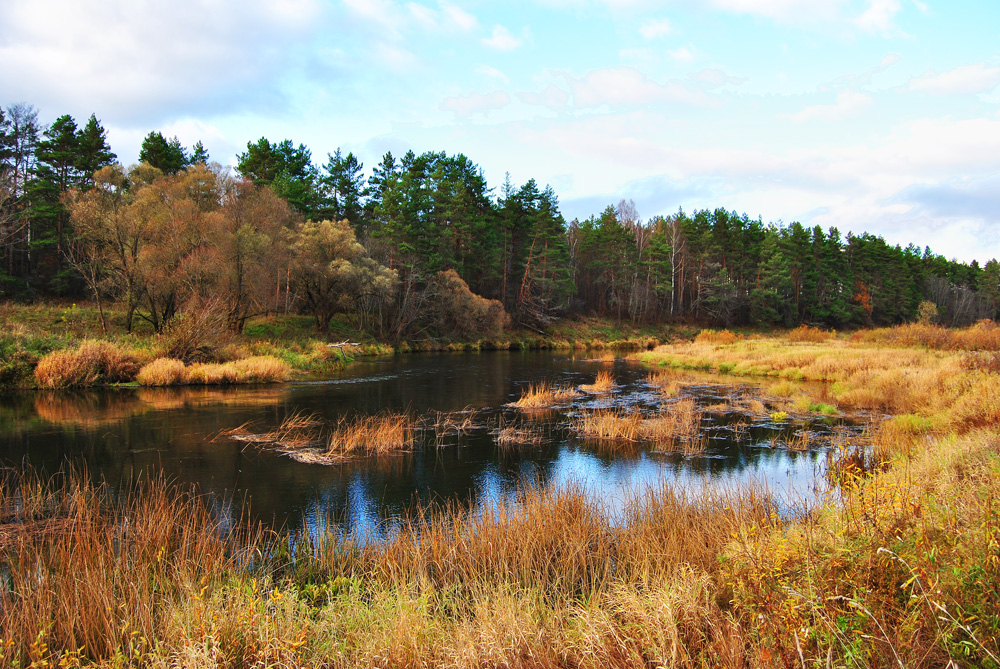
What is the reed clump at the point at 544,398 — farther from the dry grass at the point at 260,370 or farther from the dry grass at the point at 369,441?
the dry grass at the point at 260,370

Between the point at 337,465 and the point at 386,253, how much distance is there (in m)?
39.4

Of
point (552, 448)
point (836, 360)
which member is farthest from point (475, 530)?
point (836, 360)

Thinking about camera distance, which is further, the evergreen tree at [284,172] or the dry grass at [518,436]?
the evergreen tree at [284,172]

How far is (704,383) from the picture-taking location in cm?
2738

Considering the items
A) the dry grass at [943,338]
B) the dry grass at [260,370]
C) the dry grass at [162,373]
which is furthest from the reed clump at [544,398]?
the dry grass at [943,338]

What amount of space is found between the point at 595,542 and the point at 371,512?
4.10 metres

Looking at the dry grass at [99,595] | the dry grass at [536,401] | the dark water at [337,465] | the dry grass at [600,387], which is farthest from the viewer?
the dry grass at [600,387]

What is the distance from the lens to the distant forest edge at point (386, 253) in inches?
1292

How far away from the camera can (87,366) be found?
21.8m

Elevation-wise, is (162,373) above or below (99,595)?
above

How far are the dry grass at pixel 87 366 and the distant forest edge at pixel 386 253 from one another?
3648mm

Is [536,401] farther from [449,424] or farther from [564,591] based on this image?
[564,591]

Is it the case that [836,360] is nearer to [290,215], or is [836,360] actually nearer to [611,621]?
[611,621]

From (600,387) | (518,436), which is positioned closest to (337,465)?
(518,436)
